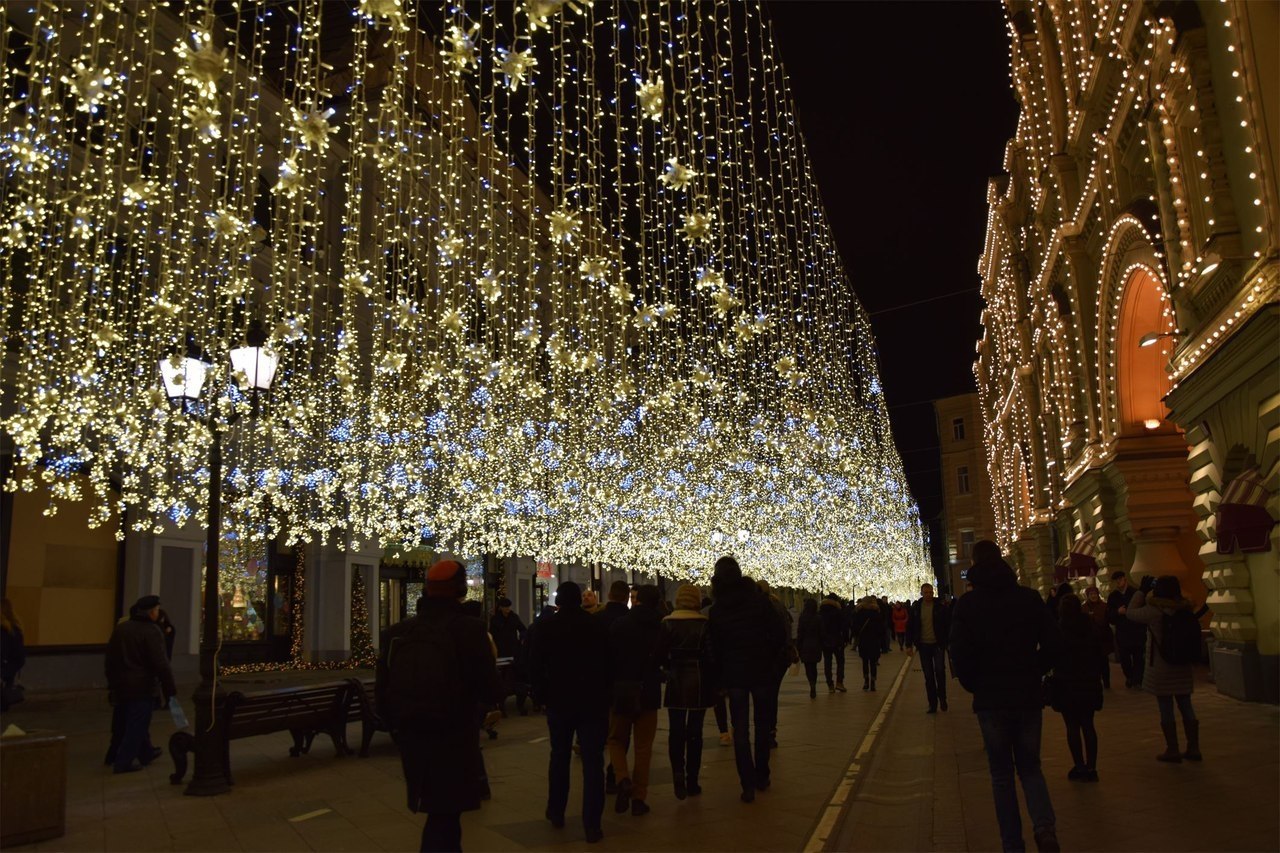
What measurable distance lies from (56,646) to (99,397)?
16.9 ft

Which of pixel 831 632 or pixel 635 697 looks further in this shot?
pixel 831 632

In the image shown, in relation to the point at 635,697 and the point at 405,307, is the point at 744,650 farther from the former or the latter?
the point at 405,307

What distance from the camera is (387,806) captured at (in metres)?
8.14

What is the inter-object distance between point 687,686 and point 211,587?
4.48 meters

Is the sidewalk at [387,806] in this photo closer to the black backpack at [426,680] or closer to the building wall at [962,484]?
the black backpack at [426,680]

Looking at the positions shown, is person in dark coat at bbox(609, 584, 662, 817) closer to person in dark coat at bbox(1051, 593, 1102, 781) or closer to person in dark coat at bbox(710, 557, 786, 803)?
person in dark coat at bbox(710, 557, 786, 803)

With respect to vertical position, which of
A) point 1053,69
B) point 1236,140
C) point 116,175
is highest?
point 1053,69

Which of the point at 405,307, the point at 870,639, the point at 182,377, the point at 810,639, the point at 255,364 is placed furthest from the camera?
the point at 870,639

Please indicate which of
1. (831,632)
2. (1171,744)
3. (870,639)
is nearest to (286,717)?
(1171,744)

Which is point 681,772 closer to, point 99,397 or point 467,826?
point 467,826

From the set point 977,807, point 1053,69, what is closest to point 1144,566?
point 1053,69

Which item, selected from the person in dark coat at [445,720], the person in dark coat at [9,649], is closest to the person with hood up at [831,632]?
the person in dark coat at [9,649]

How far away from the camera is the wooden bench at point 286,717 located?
9172 mm

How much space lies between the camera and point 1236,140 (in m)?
12.0
